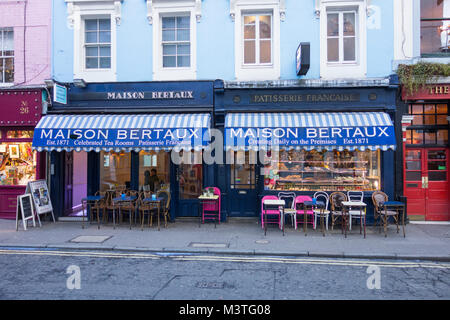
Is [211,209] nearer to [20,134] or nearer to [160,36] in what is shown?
[160,36]

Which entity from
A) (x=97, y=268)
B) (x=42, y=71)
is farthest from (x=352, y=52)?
(x=42, y=71)

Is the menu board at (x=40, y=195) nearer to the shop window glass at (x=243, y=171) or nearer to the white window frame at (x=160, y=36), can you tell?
the white window frame at (x=160, y=36)

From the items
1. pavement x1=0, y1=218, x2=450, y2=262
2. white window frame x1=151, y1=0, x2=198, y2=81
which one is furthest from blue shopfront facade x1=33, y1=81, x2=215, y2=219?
pavement x1=0, y1=218, x2=450, y2=262

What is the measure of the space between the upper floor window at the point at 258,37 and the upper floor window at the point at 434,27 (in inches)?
206

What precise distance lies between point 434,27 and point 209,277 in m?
11.3

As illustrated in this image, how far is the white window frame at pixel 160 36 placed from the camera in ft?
36.7

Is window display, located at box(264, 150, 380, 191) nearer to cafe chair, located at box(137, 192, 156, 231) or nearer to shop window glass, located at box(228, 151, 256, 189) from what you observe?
shop window glass, located at box(228, 151, 256, 189)

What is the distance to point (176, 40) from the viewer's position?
451 inches

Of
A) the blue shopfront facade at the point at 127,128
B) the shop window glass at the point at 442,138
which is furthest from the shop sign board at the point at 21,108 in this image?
the shop window glass at the point at 442,138

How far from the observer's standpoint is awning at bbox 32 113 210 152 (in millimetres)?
9875

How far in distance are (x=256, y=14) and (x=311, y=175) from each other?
5.85 metres

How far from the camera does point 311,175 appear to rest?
11039 millimetres

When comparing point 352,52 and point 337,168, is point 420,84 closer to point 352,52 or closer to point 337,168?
point 352,52

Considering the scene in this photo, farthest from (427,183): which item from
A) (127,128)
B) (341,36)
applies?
(127,128)
